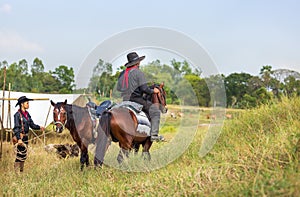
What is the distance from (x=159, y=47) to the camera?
7211 mm

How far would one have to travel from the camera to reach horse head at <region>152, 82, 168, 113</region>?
25.4 ft

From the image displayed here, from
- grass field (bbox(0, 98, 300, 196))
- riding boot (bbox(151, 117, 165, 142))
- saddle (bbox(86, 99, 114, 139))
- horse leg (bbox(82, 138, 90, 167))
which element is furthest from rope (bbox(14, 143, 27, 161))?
riding boot (bbox(151, 117, 165, 142))

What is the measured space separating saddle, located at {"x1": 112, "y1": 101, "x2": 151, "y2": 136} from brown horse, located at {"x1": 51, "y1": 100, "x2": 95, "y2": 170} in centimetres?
116

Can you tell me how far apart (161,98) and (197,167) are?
2403 millimetres

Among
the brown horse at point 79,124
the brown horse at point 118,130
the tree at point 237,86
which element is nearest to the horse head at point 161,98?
the brown horse at point 118,130

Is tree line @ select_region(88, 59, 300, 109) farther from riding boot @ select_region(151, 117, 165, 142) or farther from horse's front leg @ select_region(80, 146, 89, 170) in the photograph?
horse's front leg @ select_region(80, 146, 89, 170)

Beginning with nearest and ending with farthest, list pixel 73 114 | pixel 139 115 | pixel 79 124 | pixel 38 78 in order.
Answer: pixel 139 115, pixel 73 114, pixel 79 124, pixel 38 78

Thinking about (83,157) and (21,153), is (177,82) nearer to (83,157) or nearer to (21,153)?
(83,157)

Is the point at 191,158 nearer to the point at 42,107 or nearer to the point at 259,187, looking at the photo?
the point at 259,187

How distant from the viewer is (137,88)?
7.44 metres

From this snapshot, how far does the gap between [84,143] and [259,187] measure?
16.8ft

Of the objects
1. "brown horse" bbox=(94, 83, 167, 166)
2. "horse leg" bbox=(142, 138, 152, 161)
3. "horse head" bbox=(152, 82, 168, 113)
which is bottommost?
"horse leg" bbox=(142, 138, 152, 161)

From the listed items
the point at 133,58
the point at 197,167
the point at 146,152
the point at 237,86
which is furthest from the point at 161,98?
the point at 237,86

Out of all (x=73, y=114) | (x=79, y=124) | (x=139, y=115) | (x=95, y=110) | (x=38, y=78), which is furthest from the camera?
(x=38, y=78)
